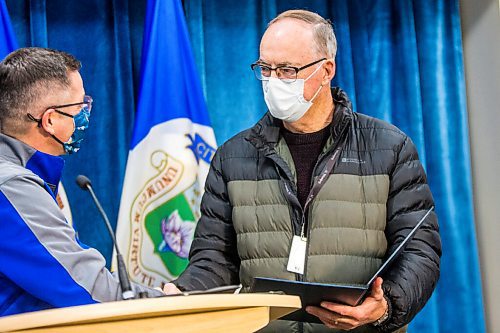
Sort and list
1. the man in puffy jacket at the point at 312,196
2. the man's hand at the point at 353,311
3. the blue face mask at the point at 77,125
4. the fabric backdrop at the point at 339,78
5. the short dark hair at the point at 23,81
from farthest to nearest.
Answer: the fabric backdrop at the point at 339,78, the man in puffy jacket at the point at 312,196, the blue face mask at the point at 77,125, the short dark hair at the point at 23,81, the man's hand at the point at 353,311

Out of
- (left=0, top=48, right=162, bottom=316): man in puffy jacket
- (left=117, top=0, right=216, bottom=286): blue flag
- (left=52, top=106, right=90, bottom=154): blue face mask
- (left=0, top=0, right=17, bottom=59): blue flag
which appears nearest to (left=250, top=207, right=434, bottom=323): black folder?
(left=0, top=48, right=162, bottom=316): man in puffy jacket

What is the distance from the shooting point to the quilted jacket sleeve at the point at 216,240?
2.67 meters

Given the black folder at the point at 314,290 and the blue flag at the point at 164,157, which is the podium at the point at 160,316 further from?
the blue flag at the point at 164,157

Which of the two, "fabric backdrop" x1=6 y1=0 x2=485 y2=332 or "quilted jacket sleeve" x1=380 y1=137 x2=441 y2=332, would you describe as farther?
"fabric backdrop" x1=6 y1=0 x2=485 y2=332

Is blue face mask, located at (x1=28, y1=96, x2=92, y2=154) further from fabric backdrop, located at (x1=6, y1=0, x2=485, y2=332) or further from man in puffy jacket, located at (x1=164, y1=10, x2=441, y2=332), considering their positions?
fabric backdrop, located at (x1=6, y1=0, x2=485, y2=332)

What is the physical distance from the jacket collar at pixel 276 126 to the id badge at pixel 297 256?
0.35 metres

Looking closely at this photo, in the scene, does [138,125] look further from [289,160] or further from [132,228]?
[289,160]

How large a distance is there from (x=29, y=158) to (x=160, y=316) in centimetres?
89

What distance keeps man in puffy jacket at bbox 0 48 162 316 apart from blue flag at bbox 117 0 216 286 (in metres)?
1.28

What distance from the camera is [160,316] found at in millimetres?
1479

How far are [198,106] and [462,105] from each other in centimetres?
139

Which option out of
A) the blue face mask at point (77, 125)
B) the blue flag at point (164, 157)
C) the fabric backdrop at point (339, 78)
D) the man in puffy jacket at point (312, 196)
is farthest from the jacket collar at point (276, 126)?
the fabric backdrop at point (339, 78)

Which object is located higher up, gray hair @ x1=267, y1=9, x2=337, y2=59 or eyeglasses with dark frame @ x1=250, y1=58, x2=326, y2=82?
gray hair @ x1=267, y1=9, x2=337, y2=59

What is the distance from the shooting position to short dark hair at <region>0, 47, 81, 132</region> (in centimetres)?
227
